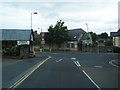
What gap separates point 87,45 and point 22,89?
4752 centimetres

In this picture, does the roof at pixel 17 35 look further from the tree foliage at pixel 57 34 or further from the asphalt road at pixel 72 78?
the tree foliage at pixel 57 34

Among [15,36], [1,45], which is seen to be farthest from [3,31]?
[1,45]

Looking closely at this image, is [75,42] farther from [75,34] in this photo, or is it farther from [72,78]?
[72,78]

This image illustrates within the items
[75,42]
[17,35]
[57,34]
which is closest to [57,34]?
[57,34]

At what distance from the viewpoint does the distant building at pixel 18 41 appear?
2630 centimetres

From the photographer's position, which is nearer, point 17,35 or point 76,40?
point 17,35

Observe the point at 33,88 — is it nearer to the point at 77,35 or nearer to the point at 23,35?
the point at 23,35

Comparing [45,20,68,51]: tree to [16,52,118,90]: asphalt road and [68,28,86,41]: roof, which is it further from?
[16,52,118,90]: asphalt road

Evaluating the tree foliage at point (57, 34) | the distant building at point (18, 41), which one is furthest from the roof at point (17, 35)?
the tree foliage at point (57, 34)

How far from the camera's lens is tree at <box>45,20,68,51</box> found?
54925mm

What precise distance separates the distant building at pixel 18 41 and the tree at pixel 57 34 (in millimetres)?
22675

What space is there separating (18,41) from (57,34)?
26.6m

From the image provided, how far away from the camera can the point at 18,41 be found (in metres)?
29.3

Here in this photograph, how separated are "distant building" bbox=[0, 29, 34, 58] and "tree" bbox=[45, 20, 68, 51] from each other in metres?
22.7
